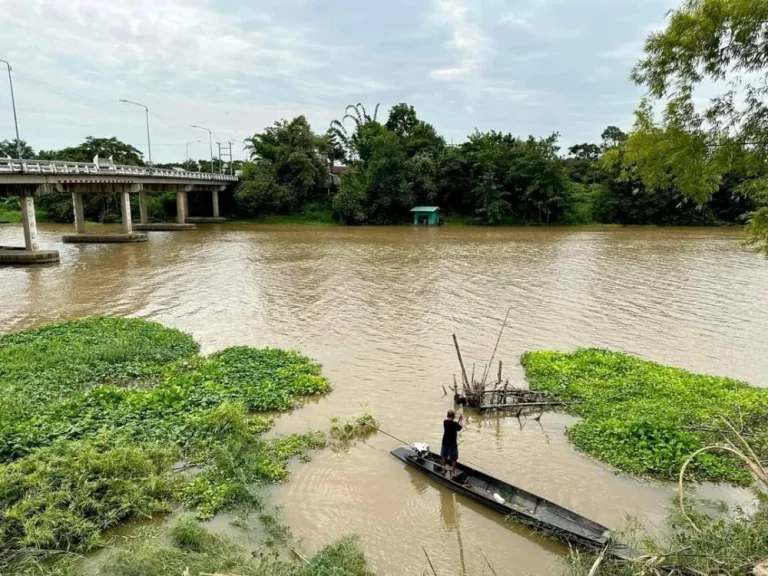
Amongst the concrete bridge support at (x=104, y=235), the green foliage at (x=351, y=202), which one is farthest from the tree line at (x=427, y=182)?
the concrete bridge support at (x=104, y=235)

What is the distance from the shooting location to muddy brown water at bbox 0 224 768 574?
27.7 feet

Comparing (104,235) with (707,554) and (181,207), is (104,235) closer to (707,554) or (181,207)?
(181,207)

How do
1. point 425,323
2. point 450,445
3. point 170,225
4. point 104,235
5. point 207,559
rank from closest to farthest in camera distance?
1. point 207,559
2. point 450,445
3. point 425,323
4. point 104,235
5. point 170,225

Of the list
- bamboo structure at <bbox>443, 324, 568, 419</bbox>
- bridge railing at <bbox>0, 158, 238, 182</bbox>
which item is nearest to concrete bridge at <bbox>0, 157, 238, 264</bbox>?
bridge railing at <bbox>0, 158, 238, 182</bbox>

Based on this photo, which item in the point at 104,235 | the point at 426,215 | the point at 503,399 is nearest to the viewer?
the point at 503,399

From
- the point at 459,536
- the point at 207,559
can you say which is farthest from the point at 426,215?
the point at 207,559

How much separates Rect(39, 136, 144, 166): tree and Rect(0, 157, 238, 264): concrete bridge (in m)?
20.9

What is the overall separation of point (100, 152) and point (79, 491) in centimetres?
8023

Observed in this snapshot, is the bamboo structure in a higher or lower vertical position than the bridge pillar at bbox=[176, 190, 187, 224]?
lower

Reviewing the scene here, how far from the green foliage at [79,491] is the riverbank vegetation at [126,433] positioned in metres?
0.02

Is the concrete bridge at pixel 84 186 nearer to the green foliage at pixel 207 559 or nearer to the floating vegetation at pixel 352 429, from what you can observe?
the floating vegetation at pixel 352 429

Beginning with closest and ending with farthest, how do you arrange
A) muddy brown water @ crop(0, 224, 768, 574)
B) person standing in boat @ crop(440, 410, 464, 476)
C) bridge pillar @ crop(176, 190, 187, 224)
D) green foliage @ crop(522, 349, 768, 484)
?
Result: muddy brown water @ crop(0, 224, 768, 574) < person standing in boat @ crop(440, 410, 464, 476) < green foliage @ crop(522, 349, 768, 484) < bridge pillar @ crop(176, 190, 187, 224)

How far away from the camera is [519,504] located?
8258 mm

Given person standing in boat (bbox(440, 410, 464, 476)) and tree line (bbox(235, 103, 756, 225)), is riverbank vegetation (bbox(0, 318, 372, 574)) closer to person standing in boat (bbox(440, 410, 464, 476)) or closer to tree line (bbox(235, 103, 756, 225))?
person standing in boat (bbox(440, 410, 464, 476))
